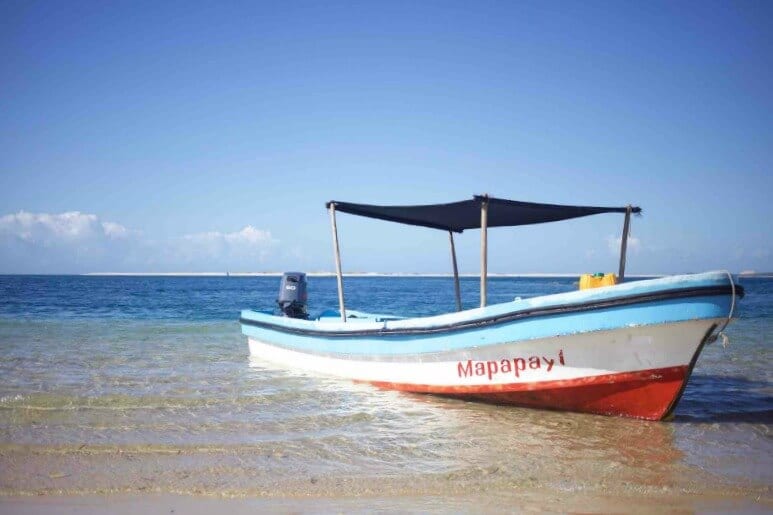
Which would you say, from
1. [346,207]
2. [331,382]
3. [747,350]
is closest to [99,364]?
[331,382]

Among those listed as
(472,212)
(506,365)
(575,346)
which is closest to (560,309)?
(575,346)

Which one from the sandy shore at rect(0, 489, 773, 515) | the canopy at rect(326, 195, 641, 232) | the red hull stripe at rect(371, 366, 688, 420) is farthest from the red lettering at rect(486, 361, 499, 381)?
the sandy shore at rect(0, 489, 773, 515)

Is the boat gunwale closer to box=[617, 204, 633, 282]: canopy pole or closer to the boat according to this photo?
the boat

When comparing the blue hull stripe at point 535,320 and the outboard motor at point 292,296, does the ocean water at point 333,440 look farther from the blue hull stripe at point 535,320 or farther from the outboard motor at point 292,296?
the outboard motor at point 292,296

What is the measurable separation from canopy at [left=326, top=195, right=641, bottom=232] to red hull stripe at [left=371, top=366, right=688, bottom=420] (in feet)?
7.98

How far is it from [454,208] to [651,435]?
3875 mm

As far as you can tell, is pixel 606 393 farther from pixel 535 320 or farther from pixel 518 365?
pixel 535 320

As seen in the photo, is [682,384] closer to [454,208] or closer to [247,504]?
[454,208]

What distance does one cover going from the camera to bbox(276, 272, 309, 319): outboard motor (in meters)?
11.6

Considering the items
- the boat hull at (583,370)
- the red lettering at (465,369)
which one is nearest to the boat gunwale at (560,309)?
the boat hull at (583,370)

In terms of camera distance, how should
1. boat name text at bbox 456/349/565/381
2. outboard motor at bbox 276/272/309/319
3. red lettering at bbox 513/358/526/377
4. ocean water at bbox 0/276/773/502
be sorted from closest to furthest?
ocean water at bbox 0/276/773/502 < boat name text at bbox 456/349/565/381 < red lettering at bbox 513/358/526/377 < outboard motor at bbox 276/272/309/319

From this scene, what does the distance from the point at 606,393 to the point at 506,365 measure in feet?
3.84

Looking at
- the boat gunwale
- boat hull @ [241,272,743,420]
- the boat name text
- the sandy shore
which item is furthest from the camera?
the boat name text

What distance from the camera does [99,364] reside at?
10961mm
